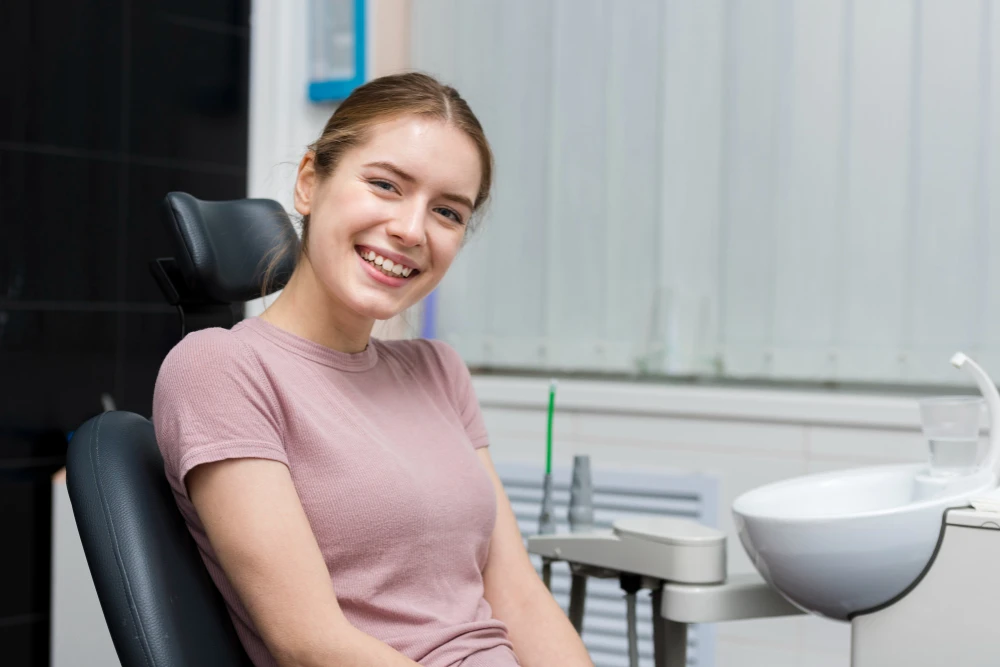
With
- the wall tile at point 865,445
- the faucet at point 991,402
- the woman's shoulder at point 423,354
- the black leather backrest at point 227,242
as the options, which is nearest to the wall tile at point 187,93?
the black leather backrest at point 227,242

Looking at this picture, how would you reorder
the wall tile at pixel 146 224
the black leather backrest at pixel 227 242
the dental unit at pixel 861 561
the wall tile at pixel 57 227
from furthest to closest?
the wall tile at pixel 146 224 → the wall tile at pixel 57 227 → the black leather backrest at pixel 227 242 → the dental unit at pixel 861 561

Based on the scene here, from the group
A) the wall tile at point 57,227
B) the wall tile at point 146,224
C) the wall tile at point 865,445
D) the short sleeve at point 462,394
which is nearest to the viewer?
the short sleeve at point 462,394

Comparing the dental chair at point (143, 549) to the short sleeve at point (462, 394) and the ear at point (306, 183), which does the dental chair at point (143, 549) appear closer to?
the ear at point (306, 183)

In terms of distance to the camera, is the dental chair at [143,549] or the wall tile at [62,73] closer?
the dental chair at [143,549]

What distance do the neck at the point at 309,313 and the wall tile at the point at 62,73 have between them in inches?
50.8

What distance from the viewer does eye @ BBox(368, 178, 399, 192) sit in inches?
44.4

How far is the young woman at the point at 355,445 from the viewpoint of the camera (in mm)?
983

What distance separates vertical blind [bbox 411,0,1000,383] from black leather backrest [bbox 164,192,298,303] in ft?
3.56

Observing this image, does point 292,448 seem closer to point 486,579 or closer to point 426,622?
point 426,622

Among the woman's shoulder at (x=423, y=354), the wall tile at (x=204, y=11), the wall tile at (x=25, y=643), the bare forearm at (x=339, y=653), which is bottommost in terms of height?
the wall tile at (x=25, y=643)

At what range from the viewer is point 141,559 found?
993mm

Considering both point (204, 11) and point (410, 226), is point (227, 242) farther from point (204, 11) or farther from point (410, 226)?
point (204, 11)

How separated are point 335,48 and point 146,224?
2.05ft

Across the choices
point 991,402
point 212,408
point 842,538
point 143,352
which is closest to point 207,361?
point 212,408
